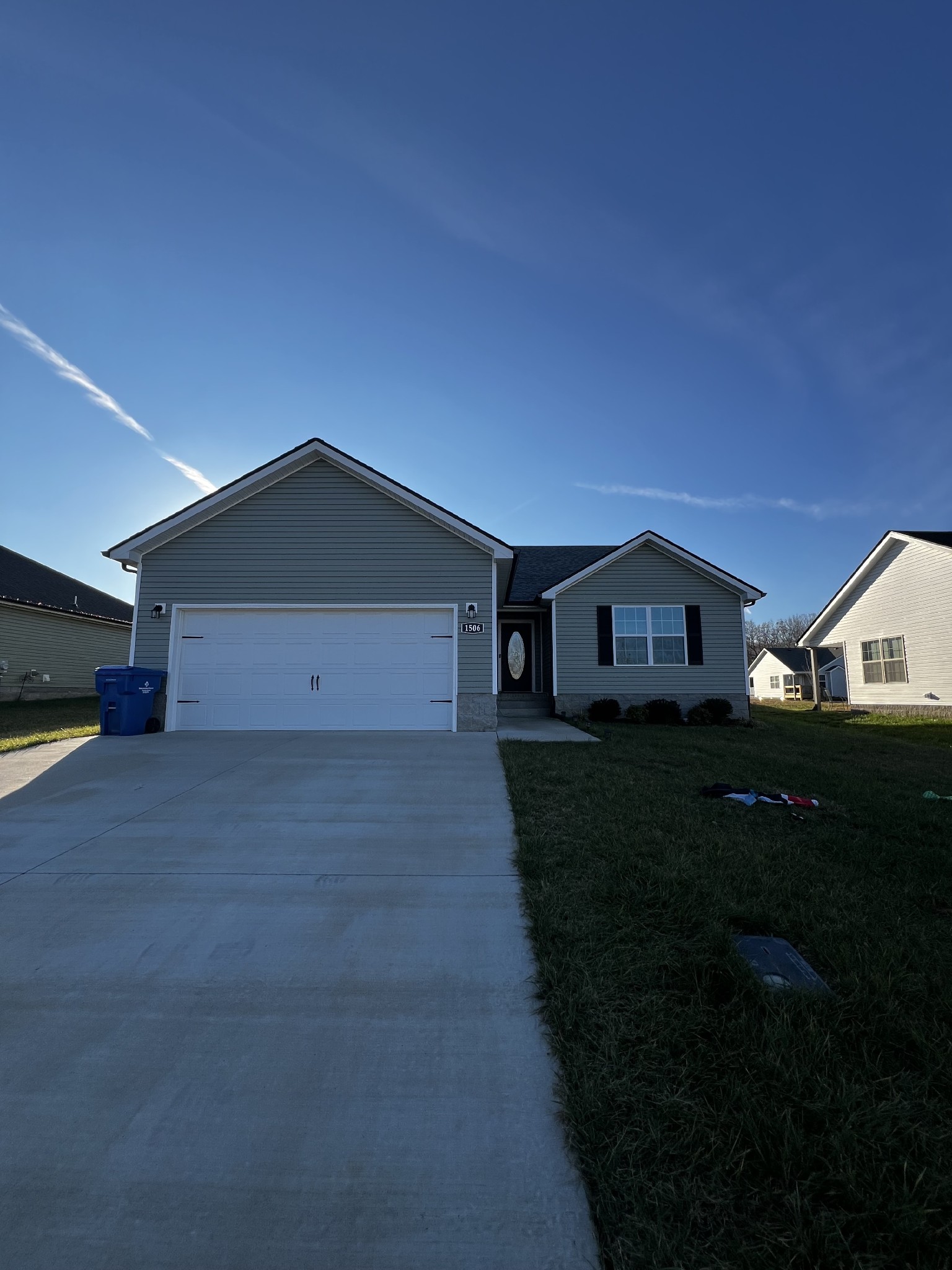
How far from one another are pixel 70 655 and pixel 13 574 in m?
3.44

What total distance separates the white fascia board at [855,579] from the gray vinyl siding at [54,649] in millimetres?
26152

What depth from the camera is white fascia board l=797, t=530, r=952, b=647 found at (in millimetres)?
17406

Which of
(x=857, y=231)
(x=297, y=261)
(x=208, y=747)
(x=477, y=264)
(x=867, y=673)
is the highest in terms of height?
(x=857, y=231)

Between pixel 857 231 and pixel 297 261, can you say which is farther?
pixel 857 231

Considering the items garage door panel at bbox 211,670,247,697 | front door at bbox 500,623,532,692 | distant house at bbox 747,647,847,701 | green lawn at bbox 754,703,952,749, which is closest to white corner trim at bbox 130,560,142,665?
garage door panel at bbox 211,670,247,697

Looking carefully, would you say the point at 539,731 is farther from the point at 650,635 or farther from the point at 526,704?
the point at 650,635

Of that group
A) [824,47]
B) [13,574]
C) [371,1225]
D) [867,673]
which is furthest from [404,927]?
[13,574]

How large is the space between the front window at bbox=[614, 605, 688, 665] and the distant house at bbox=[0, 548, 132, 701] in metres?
16.9

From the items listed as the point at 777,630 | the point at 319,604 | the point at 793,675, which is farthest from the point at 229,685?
the point at 777,630

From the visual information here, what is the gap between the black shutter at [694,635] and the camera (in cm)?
1415

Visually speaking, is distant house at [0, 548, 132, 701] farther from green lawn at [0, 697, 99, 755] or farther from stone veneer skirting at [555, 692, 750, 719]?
stone veneer skirting at [555, 692, 750, 719]

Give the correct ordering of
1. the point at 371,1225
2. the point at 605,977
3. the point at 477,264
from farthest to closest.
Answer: the point at 477,264
the point at 605,977
the point at 371,1225

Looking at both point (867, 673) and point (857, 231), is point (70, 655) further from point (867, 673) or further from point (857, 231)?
point (867, 673)

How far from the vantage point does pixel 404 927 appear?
2.92 metres
